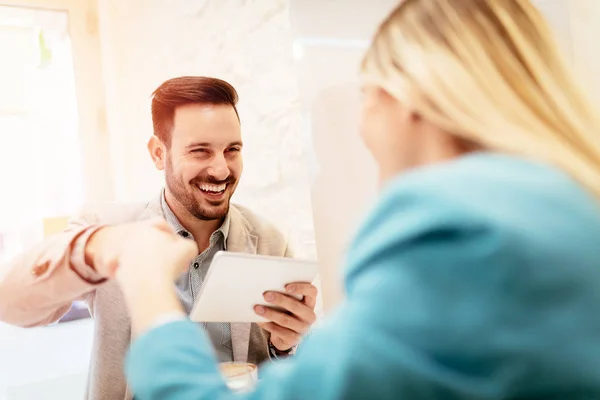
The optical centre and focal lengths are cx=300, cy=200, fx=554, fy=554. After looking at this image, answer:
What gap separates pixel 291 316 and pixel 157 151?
0.44m

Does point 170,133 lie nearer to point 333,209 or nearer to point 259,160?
point 259,160

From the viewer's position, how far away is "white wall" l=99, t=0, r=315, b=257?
1124 millimetres

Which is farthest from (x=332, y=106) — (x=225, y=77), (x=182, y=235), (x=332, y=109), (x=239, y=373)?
(x=239, y=373)

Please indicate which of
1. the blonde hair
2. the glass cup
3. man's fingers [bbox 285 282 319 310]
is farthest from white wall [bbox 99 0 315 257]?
the blonde hair

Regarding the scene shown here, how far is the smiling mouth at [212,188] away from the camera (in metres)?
1.14

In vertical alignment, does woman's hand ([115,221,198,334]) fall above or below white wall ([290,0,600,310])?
below

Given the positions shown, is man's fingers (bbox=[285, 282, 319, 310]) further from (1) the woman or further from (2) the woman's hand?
(1) the woman

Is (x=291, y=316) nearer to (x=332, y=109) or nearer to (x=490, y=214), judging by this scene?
(x=332, y=109)

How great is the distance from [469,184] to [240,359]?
2.67ft

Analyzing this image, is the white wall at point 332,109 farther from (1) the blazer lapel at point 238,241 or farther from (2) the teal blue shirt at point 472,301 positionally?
(2) the teal blue shirt at point 472,301

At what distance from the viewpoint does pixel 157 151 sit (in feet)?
3.70

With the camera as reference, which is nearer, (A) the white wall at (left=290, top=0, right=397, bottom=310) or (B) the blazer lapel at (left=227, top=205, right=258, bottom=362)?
(B) the blazer lapel at (left=227, top=205, right=258, bottom=362)

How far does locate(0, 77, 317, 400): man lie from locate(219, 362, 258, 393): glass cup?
3cm

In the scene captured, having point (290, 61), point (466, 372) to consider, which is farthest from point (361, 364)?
point (290, 61)
